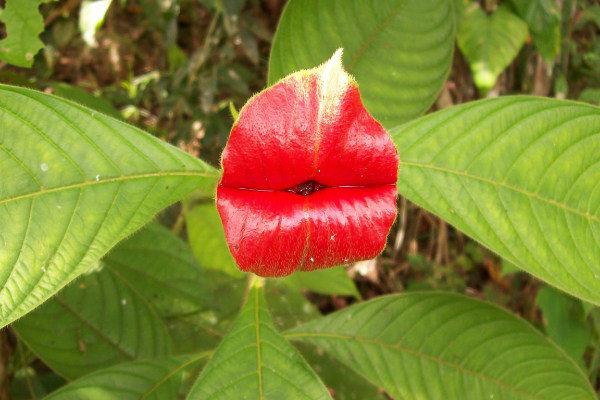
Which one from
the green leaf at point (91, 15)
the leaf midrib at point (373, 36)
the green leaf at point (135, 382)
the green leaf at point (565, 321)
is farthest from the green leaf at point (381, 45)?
the green leaf at point (565, 321)

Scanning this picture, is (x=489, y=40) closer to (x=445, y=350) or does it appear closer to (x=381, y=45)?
(x=381, y=45)

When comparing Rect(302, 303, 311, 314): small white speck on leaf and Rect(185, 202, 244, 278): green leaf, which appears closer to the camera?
Rect(185, 202, 244, 278): green leaf

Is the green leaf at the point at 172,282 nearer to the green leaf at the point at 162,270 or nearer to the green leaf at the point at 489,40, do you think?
the green leaf at the point at 162,270

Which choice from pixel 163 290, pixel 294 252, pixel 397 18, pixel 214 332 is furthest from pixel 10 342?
pixel 397 18

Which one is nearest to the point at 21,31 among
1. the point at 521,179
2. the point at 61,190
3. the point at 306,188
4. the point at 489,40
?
the point at 61,190

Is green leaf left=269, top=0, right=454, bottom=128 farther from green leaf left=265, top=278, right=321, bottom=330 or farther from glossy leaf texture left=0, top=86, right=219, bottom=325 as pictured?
green leaf left=265, top=278, right=321, bottom=330

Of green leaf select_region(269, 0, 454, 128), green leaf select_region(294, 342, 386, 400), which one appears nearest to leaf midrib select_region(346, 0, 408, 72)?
green leaf select_region(269, 0, 454, 128)
